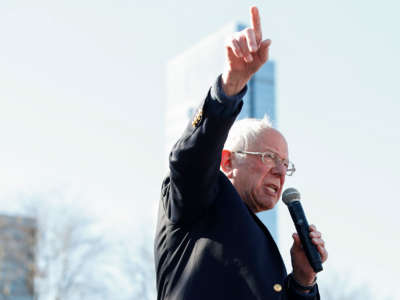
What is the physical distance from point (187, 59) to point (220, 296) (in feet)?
295

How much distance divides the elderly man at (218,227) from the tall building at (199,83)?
7741cm

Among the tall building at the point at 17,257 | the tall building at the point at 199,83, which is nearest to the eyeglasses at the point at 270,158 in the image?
the tall building at the point at 17,257

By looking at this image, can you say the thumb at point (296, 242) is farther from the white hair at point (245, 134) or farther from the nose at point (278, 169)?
the white hair at point (245, 134)

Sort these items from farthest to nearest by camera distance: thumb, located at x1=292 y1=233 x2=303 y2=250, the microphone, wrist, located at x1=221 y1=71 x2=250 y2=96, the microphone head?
the microphone head → thumb, located at x1=292 y1=233 x2=303 y2=250 → the microphone → wrist, located at x1=221 y1=71 x2=250 y2=96

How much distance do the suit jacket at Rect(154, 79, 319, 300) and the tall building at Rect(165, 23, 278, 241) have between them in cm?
7746

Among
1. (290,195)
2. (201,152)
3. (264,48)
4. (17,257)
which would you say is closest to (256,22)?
(264,48)

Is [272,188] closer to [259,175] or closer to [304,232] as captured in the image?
[259,175]

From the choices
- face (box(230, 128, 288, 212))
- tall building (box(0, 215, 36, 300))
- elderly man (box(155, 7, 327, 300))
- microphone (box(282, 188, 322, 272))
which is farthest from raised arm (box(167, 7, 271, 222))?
tall building (box(0, 215, 36, 300))

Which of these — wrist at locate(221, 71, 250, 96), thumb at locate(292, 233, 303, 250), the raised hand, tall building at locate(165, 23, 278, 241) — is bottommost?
thumb at locate(292, 233, 303, 250)

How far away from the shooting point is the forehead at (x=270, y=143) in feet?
11.9

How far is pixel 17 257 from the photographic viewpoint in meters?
29.5

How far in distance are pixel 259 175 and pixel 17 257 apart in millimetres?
27298

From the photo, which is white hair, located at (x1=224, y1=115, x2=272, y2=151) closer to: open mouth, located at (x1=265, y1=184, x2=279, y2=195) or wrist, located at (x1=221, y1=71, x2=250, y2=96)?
open mouth, located at (x1=265, y1=184, x2=279, y2=195)

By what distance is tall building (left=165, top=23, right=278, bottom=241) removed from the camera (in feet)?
275
